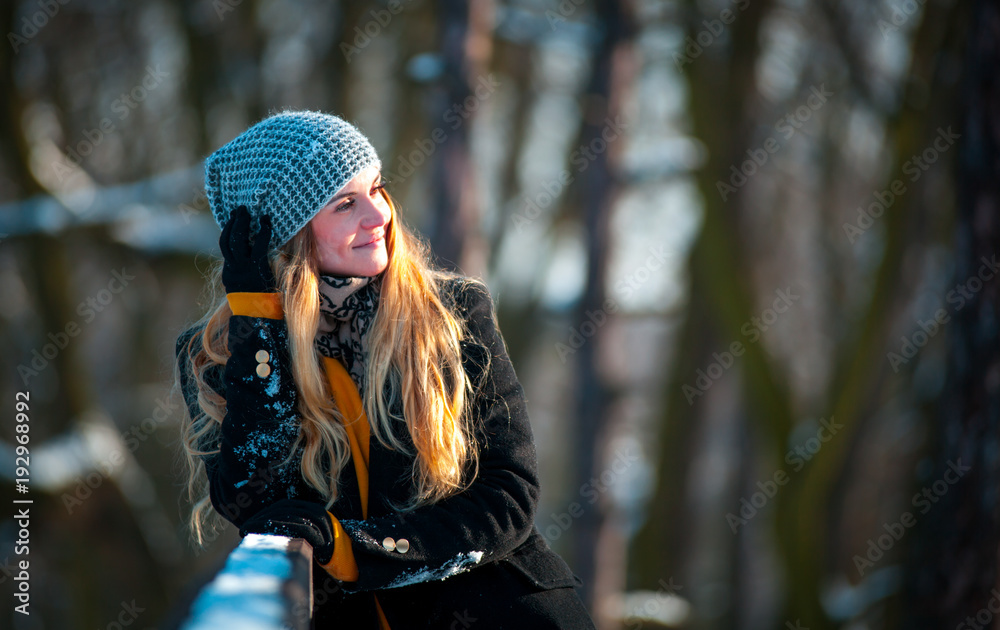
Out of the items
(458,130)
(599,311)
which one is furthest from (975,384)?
(458,130)

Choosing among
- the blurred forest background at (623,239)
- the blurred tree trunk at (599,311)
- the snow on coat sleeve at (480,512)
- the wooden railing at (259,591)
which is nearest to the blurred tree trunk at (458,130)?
the blurred forest background at (623,239)

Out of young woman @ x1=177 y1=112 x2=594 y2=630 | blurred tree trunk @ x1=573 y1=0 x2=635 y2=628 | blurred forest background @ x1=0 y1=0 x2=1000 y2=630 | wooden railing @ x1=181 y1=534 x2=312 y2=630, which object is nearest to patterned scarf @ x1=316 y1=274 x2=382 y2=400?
young woman @ x1=177 y1=112 x2=594 y2=630

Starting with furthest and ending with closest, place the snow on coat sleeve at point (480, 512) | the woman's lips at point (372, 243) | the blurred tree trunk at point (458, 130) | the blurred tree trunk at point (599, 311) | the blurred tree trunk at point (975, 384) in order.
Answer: the blurred tree trunk at point (599, 311), the blurred tree trunk at point (458, 130), the blurred tree trunk at point (975, 384), the woman's lips at point (372, 243), the snow on coat sleeve at point (480, 512)

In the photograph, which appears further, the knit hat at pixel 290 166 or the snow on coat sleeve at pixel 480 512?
the knit hat at pixel 290 166

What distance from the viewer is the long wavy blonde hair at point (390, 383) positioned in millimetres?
1712

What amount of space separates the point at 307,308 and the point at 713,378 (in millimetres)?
6942

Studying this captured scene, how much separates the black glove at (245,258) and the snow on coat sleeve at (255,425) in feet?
0.27

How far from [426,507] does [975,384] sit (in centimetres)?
353

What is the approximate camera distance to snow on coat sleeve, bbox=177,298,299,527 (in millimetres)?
1696

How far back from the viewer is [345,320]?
1887 millimetres

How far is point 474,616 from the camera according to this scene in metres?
1.69

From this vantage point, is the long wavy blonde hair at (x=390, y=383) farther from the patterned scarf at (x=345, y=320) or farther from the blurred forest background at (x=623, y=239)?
the blurred forest background at (x=623, y=239)

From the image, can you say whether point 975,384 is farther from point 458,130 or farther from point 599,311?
point 458,130

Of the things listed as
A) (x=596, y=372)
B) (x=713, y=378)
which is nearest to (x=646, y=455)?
(x=713, y=378)
